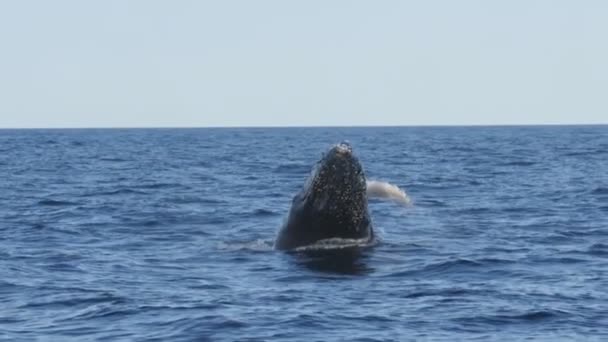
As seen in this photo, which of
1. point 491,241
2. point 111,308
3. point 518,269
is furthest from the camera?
point 491,241

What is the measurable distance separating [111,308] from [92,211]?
52.2 ft

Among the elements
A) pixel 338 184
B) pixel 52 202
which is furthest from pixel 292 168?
pixel 338 184

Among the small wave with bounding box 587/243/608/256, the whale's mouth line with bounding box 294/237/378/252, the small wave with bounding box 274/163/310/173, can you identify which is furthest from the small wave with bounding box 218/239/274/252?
the small wave with bounding box 274/163/310/173

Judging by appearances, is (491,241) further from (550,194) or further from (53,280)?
(550,194)

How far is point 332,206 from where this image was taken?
2081cm

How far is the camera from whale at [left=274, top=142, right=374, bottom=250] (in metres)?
20.7

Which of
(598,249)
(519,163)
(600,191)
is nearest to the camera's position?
(598,249)

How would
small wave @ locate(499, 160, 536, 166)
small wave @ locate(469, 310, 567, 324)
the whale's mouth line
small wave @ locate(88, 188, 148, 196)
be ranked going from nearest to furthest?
small wave @ locate(469, 310, 567, 324)
the whale's mouth line
small wave @ locate(88, 188, 148, 196)
small wave @ locate(499, 160, 536, 166)

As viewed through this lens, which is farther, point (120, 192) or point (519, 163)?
point (519, 163)

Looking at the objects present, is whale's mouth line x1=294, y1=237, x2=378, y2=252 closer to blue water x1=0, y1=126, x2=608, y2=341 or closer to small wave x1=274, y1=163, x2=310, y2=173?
blue water x1=0, y1=126, x2=608, y2=341

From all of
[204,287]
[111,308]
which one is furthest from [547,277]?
[111,308]

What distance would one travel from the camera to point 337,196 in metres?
20.7

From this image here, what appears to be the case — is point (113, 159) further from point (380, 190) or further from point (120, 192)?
point (380, 190)

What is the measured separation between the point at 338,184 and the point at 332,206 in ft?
1.40
